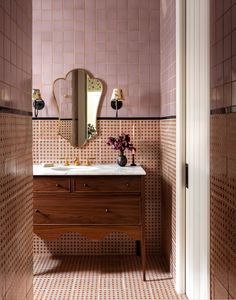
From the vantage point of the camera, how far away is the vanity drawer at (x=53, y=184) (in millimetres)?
3969

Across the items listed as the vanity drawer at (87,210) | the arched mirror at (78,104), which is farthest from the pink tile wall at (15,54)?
the arched mirror at (78,104)

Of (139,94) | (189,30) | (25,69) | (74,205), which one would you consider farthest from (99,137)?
(25,69)

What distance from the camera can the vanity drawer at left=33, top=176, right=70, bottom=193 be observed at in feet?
13.0

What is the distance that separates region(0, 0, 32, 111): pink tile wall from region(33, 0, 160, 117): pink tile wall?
2.15 m

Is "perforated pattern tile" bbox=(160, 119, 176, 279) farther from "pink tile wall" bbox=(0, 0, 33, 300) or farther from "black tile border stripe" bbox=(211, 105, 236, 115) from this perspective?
"black tile border stripe" bbox=(211, 105, 236, 115)

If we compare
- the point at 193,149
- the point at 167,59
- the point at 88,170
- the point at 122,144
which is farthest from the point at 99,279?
the point at 167,59

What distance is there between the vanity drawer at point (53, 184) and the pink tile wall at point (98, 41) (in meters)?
0.88

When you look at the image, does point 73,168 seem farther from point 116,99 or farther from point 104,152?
point 116,99

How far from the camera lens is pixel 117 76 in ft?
15.2

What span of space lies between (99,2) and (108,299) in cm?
280

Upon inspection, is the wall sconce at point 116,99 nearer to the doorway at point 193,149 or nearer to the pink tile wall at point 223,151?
the doorway at point 193,149

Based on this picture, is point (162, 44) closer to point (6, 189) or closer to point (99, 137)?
point (99, 137)

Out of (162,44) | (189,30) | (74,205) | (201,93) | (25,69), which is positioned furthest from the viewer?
(162,44)

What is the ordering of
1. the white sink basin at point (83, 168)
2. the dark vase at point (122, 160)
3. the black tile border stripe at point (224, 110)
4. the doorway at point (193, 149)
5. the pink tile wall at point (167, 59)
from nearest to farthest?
1. the black tile border stripe at point (224, 110)
2. the doorway at point (193, 149)
3. the pink tile wall at point (167, 59)
4. the white sink basin at point (83, 168)
5. the dark vase at point (122, 160)
